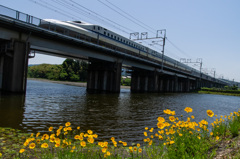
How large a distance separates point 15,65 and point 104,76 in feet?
86.7

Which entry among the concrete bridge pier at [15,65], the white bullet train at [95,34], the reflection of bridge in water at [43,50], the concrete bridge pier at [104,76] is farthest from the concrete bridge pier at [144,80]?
the concrete bridge pier at [15,65]

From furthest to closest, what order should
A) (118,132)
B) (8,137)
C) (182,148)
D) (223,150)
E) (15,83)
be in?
(15,83) < (118,132) < (8,137) < (223,150) < (182,148)

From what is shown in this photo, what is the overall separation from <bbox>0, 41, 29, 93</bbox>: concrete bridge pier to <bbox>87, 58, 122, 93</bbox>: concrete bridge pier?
21.5 metres

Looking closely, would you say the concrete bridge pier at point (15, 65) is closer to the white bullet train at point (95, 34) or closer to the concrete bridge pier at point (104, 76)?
the white bullet train at point (95, 34)

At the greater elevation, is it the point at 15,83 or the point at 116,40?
the point at 116,40

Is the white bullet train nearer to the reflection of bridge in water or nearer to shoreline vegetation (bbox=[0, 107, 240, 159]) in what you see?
the reflection of bridge in water

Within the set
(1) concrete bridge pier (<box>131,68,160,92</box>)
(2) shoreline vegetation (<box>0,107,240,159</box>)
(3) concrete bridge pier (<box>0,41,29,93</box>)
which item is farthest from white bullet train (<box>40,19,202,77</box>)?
(2) shoreline vegetation (<box>0,107,240,159</box>)

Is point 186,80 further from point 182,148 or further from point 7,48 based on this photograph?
point 182,148

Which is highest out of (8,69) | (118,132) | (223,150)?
(8,69)

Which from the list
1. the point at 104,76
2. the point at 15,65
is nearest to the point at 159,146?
the point at 15,65

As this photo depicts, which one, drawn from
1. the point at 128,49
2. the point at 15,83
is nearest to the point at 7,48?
the point at 15,83

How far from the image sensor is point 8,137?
741 cm

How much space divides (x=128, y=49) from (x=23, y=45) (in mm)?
29570

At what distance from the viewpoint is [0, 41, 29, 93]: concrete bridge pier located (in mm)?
25070
